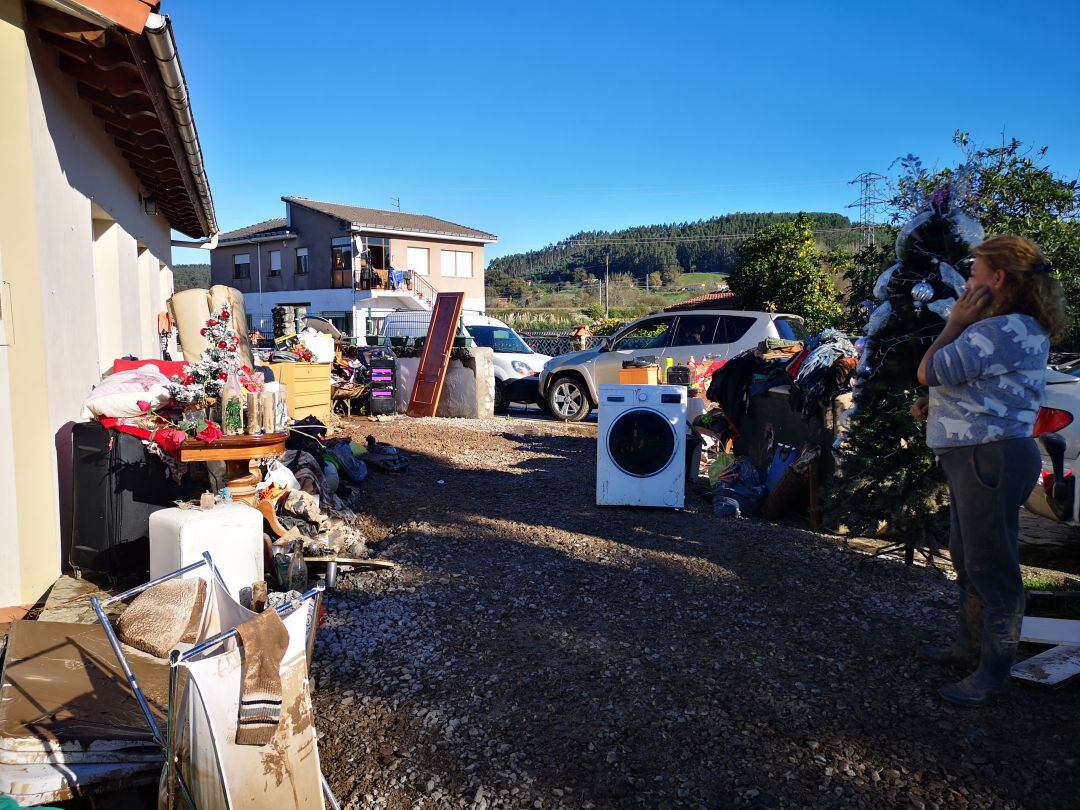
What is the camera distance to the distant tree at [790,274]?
16812mm

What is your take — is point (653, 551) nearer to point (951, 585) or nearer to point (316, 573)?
point (951, 585)

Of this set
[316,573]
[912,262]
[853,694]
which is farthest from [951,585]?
[316,573]

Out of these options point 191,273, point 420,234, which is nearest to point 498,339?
point 420,234

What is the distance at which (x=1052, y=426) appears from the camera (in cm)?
430

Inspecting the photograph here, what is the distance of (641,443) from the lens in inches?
228

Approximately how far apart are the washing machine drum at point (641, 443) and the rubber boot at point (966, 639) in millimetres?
2739

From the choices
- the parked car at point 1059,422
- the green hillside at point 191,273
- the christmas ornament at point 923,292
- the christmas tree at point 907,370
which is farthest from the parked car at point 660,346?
the green hillside at point 191,273

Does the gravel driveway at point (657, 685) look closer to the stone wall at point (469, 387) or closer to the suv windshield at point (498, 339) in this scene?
the stone wall at point (469, 387)

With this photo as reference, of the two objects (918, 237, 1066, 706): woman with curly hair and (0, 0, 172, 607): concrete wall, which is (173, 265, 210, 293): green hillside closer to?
(0, 0, 172, 607): concrete wall

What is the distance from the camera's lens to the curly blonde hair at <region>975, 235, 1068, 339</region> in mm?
2773

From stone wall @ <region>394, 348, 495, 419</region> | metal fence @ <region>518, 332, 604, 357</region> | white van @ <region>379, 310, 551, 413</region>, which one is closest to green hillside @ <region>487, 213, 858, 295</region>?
metal fence @ <region>518, 332, 604, 357</region>

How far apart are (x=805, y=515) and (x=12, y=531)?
5.18m

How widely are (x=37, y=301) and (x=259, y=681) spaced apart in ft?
9.31

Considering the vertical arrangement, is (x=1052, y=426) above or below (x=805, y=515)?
above
